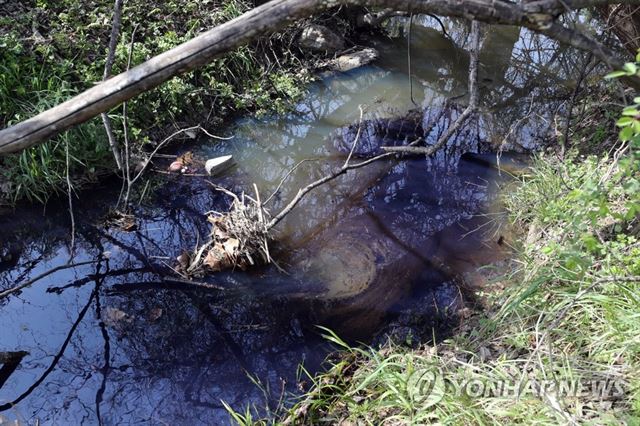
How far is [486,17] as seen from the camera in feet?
8.12

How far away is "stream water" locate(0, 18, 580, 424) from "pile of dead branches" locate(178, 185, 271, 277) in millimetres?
125

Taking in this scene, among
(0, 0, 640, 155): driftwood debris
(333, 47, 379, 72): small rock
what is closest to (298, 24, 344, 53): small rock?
(333, 47, 379, 72): small rock

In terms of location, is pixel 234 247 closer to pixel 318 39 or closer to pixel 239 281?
pixel 239 281

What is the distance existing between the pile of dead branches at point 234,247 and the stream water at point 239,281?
12cm

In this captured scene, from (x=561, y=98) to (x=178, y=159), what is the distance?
463 cm

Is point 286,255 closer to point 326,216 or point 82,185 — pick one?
point 326,216

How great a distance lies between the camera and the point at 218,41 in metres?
2.45

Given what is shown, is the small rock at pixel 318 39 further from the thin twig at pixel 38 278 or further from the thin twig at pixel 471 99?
the thin twig at pixel 38 278

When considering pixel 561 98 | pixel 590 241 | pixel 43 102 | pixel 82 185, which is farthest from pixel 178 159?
pixel 561 98

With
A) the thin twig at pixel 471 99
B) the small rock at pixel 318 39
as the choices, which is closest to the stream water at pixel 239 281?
the thin twig at pixel 471 99

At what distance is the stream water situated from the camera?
3264 millimetres

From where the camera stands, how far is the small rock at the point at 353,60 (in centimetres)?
731

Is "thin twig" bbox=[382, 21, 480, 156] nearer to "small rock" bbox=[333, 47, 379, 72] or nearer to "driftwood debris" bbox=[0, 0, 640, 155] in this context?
"driftwood debris" bbox=[0, 0, 640, 155]

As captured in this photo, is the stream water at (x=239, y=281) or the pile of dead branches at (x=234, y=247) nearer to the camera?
the stream water at (x=239, y=281)
